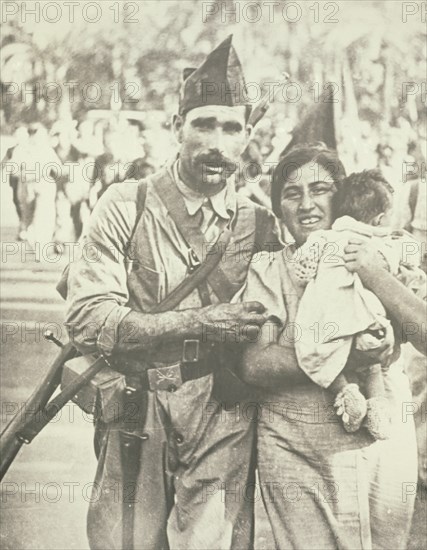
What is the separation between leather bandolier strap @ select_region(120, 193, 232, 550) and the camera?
3.98 m

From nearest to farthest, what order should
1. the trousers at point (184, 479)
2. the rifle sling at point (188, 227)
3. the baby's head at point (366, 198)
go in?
the trousers at point (184, 479), the rifle sling at point (188, 227), the baby's head at point (366, 198)

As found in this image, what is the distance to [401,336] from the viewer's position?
414cm

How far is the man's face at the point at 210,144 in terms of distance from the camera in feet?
13.8

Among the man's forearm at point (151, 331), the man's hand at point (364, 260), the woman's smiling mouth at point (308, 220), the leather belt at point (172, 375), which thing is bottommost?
the leather belt at point (172, 375)

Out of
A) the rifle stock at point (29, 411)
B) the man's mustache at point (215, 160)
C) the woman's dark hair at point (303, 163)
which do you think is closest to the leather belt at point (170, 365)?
the rifle stock at point (29, 411)

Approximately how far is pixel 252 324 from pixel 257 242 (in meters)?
0.44

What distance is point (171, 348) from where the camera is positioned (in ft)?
13.2

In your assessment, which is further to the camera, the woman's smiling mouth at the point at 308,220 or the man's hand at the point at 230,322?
the woman's smiling mouth at the point at 308,220

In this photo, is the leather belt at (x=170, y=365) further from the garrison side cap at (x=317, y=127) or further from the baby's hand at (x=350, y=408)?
the garrison side cap at (x=317, y=127)

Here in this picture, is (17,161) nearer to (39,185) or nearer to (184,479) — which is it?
(39,185)

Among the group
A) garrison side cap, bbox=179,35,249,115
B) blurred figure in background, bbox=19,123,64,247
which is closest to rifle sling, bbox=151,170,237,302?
garrison side cap, bbox=179,35,249,115

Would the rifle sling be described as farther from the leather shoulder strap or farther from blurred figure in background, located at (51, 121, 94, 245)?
blurred figure in background, located at (51, 121, 94, 245)

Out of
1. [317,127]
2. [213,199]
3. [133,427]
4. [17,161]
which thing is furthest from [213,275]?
[17,161]

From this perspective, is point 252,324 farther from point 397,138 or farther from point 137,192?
point 397,138
